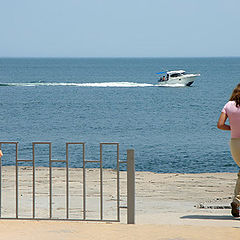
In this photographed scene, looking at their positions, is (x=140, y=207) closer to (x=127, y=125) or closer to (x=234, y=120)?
(x=234, y=120)

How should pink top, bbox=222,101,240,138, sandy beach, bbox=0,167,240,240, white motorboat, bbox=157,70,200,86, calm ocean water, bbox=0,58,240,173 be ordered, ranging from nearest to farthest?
sandy beach, bbox=0,167,240,240 → pink top, bbox=222,101,240,138 → calm ocean water, bbox=0,58,240,173 → white motorboat, bbox=157,70,200,86

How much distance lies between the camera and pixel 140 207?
A: 11.0m

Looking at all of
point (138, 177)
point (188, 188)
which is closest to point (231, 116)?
point (188, 188)

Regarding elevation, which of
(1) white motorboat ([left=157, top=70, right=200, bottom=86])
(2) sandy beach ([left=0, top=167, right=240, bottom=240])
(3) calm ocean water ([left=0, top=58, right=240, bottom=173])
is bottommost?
(3) calm ocean water ([left=0, top=58, right=240, bottom=173])

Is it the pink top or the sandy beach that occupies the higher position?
the pink top

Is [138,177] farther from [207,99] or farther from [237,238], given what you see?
[207,99]

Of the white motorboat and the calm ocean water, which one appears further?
the white motorboat

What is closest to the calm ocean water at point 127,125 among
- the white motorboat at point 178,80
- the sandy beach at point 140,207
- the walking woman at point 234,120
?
the white motorboat at point 178,80

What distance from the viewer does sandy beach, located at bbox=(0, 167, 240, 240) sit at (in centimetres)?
745

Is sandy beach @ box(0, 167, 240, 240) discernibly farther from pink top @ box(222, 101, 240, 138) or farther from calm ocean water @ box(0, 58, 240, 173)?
calm ocean water @ box(0, 58, 240, 173)

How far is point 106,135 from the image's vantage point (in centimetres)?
3816

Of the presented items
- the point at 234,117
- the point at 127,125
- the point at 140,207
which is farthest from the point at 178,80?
the point at 234,117

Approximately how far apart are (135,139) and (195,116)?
1739cm

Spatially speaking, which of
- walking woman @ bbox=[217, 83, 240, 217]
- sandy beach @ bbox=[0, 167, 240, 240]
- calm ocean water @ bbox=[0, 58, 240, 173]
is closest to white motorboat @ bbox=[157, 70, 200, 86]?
calm ocean water @ bbox=[0, 58, 240, 173]
